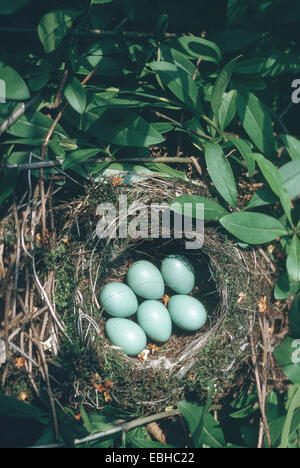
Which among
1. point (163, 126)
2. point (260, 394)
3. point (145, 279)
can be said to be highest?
point (163, 126)

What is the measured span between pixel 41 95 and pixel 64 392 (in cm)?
93

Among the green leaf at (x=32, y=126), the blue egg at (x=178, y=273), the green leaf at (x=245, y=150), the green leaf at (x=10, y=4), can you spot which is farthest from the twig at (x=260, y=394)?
the green leaf at (x=10, y=4)

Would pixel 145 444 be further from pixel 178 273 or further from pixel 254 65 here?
pixel 254 65

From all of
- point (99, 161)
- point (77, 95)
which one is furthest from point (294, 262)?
point (77, 95)

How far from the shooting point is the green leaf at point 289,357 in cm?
120

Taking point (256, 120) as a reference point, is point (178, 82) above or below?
above

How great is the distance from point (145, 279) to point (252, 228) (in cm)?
40

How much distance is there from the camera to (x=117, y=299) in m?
1.29

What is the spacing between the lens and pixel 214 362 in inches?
48.5

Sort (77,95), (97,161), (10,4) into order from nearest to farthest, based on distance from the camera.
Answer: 1. (10,4)
2. (77,95)
3. (97,161)

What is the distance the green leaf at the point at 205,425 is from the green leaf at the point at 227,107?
35.0 inches

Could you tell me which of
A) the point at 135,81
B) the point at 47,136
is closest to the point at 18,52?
the point at 47,136

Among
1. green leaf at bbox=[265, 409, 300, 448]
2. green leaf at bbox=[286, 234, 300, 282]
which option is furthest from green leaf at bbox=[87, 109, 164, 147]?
green leaf at bbox=[265, 409, 300, 448]

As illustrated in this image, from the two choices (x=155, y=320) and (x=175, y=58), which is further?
(x=155, y=320)
